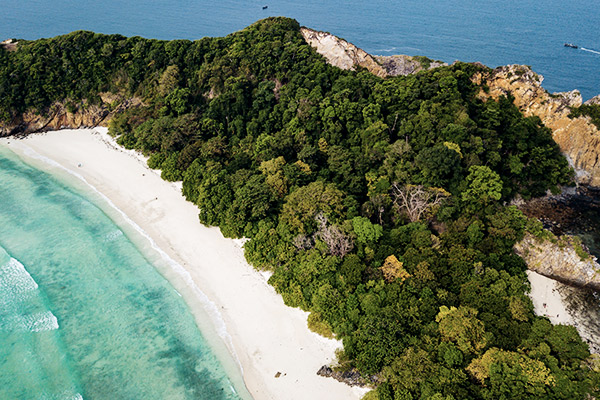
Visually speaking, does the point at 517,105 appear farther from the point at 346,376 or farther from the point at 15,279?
the point at 15,279

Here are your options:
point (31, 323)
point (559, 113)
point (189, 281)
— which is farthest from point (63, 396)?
point (559, 113)

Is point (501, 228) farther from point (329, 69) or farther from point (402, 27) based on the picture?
point (402, 27)

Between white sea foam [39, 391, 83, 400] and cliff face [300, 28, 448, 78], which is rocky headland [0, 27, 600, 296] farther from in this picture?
white sea foam [39, 391, 83, 400]

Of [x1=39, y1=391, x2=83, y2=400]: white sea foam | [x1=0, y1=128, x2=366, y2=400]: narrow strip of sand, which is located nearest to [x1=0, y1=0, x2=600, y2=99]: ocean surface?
[x1=0, y1=128, x2=366, y2=400]: narrow strip of sand

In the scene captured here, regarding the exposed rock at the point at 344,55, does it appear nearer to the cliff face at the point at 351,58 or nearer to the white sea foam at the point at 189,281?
the cliff face at the point at 351,58

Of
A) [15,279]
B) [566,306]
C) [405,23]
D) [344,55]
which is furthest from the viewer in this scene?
[405,23]

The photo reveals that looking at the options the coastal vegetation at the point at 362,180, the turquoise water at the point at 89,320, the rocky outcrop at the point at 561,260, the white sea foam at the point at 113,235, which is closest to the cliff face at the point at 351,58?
the coastal vegetation at the point at 362,180
